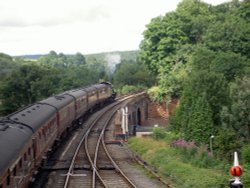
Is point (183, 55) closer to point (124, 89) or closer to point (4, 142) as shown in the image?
point (124, 89)

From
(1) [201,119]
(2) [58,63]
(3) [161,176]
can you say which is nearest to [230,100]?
(1) [201,119]

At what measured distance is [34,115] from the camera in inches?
780

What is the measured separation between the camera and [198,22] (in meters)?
51.2

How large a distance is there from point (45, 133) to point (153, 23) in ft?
111

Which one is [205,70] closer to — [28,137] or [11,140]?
[28,137]

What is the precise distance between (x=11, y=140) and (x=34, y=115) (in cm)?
608

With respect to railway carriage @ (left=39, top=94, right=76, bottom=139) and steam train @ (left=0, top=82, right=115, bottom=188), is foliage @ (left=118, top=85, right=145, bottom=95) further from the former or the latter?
steam train @ (left=0, top=82, right=115, bottom=188)

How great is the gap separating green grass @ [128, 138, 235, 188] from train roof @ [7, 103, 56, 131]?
5.53 m

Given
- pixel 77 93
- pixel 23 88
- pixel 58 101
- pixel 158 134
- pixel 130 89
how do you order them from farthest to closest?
pixel 130 89 → pixel 23 88 → pixel 77 93 → pixel 158 134 → pixel 58 101

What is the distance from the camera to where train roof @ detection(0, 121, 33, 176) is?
12.0 m

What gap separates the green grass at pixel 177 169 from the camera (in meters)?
15.8

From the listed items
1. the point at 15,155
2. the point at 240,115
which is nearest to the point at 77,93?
the point at 240,115

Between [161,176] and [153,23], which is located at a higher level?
[153,23]

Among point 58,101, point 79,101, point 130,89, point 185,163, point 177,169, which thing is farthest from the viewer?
point 130,89
